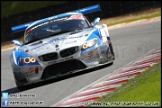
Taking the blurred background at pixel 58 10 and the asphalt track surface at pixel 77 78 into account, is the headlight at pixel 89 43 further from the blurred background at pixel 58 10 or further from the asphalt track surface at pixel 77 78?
the blurred background at pixel 58 10

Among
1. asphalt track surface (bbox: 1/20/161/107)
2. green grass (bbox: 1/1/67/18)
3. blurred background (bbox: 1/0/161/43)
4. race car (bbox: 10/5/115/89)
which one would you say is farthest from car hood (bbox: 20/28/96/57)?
green grass (bbox: 1/1/67/18)

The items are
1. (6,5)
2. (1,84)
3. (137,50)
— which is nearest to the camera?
(1,84)

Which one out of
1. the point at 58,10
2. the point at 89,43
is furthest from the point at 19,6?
the point at 89,43

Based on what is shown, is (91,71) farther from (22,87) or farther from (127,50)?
(127,50)

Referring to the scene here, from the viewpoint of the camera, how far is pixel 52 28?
34.6ft

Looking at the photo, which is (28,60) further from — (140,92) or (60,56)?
(140,92)

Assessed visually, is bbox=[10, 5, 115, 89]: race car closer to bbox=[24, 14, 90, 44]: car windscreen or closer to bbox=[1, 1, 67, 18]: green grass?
bbox=[24, 14, 90, 44]: car windscreen

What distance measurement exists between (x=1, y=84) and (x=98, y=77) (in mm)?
3095

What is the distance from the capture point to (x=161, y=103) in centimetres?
605

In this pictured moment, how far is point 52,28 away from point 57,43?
123 cm

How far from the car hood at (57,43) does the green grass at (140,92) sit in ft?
4.96

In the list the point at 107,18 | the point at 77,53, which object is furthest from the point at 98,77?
the point at 107,18

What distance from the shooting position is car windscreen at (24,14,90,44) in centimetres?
1042

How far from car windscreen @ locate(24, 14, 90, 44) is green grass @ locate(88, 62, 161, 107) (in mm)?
2472
